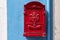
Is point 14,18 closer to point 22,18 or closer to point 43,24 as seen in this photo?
point 22,18

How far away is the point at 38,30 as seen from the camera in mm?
1585

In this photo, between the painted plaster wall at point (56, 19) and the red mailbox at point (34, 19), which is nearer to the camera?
the red mailbox at point (34, 19)

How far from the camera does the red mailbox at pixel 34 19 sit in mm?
1573

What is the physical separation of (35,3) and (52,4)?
0.21 m

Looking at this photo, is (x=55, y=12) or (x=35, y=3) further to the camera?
(x=55, y=12)

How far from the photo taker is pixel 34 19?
1.58 meters

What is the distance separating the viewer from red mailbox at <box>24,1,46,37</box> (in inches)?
61.9
